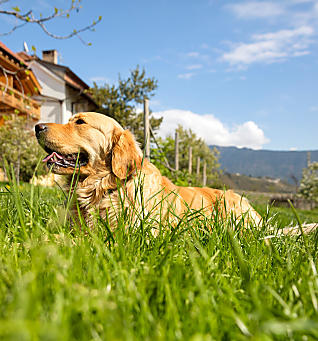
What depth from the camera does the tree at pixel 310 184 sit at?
122 ft

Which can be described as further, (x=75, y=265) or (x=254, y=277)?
(x=254, y=277)

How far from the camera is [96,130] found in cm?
340

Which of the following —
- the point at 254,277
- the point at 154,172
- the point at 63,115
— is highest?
the point at 63,115

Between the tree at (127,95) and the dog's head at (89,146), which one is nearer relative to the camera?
the dog's head at (89,146)

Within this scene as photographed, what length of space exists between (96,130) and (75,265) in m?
2.47

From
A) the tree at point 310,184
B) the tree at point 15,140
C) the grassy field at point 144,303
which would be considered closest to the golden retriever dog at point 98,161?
the grassy field at point 144,303

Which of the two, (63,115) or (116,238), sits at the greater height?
(63,115)

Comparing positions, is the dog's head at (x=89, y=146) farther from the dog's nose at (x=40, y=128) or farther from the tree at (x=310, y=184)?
the tree at (x=310, y=184)

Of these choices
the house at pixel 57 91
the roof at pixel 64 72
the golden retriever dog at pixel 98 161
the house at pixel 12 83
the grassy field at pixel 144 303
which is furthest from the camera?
the house at pixel 57 91

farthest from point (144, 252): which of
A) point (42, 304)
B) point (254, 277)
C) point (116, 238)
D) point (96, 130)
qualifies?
point (96, 130)

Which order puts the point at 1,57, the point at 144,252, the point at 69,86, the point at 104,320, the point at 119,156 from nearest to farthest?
1. the point at 104,320
2. the point at 144,252
3. the point at 119,156
4. the point at 1,57
5. the point at 69,86

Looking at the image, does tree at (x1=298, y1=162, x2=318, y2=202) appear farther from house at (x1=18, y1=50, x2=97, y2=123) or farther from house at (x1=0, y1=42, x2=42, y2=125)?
house at (x1=0, y1=42, x2=42, y2=125)

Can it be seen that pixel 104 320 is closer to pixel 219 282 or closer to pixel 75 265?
pixel 75 265

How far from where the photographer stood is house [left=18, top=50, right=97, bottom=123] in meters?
31.4
